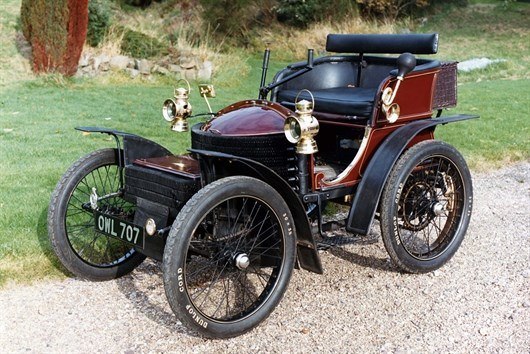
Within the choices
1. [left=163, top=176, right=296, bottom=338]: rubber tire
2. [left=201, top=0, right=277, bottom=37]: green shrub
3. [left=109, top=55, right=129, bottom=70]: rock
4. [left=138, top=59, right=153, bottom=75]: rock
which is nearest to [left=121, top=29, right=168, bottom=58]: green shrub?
[left=138, top=59, right=153, bottom=75]: rock

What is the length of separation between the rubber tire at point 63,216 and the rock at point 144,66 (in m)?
8.49

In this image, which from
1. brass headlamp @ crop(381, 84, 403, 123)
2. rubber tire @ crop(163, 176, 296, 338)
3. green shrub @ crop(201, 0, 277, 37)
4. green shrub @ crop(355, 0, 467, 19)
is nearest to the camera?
rubber tire @ crop(163, 176, 296, 338)

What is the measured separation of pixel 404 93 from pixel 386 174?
622mm

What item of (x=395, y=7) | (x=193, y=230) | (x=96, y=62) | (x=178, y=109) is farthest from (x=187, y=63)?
(x=395, y=7)

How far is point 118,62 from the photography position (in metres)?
12.1

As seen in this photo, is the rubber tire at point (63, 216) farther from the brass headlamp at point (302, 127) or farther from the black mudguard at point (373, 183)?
the black mudguard at point (373, 183)

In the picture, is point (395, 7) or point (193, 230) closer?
point (193, 230)

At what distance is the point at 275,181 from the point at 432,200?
4.29ft

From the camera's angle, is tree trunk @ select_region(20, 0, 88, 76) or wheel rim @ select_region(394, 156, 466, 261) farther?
tree trunk @ select_region(20, 0, 88, 76)

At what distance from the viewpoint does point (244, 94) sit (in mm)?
11672

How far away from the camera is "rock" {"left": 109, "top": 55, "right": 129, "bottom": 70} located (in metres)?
12.0

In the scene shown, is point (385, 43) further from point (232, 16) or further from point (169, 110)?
point (232, 16)

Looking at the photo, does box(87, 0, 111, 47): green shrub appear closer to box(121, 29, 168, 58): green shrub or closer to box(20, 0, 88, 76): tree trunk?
box(121, 29, 168, 58): green shrub

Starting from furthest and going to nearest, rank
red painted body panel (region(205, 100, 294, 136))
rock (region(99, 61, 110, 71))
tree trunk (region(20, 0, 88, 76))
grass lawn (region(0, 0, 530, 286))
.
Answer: rock (region(99, 61, 110, 71))
tree trunk (region(20, 0, 88, 76))
grass lawn (region(0, 0, 530, 286))
red painted body panel (region(205, 100, 294, 136))
